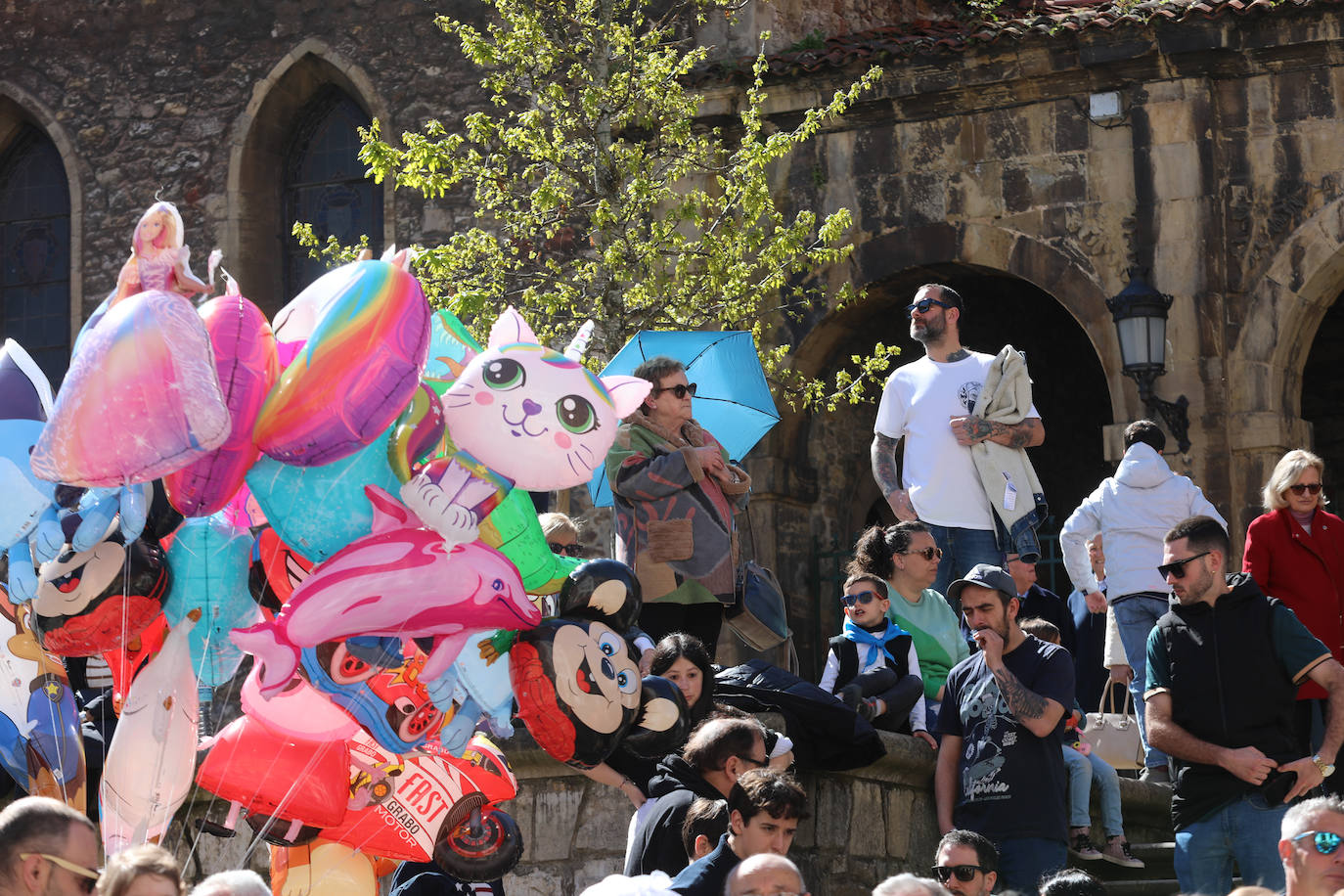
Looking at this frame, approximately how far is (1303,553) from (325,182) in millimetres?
10988

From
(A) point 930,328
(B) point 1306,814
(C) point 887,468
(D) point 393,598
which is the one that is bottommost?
(B) point 1306,814

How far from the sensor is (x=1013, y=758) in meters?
7.60

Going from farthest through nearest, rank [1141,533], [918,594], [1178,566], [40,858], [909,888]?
[1141,533], [918,594], [1178,566], [909,888], [40,858]

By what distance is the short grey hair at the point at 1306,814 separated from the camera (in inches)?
230

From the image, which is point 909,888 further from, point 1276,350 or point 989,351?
point 989,351

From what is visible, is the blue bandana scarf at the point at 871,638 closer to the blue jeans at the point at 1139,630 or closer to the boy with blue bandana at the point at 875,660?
the boy with blue bandana at the point at 875,660

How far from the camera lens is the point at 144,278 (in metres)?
6.02

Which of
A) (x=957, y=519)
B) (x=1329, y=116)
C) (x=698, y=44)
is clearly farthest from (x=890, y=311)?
(x=957, y=519)

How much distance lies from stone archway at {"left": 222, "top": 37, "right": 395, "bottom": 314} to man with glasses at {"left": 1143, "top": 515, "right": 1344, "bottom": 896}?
421 inches

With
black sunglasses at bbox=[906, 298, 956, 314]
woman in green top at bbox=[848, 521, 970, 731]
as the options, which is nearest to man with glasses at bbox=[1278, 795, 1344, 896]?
woman in green top at bbox=[848, 521, 970, 731]

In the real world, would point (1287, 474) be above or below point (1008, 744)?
above

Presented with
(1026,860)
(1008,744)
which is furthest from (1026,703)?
(1026,860)

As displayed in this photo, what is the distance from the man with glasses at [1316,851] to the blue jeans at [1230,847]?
140cm

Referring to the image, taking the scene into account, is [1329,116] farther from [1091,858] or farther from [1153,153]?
[1091,858]
